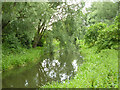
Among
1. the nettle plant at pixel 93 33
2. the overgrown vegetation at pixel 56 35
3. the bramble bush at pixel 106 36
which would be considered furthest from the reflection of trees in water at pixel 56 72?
the nettle plant at pixel 93 33

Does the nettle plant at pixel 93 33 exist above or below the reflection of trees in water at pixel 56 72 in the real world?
above

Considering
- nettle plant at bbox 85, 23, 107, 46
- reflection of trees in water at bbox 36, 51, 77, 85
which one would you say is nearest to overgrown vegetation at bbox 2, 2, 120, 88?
nettle plant at bbox 85, 23, 107, 46

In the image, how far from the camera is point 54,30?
50.2 feet

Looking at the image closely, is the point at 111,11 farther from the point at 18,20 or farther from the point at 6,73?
the point at 6,73

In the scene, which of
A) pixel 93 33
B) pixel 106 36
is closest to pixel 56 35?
pixel 106 36

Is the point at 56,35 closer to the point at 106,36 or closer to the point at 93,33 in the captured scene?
the point at 106,36

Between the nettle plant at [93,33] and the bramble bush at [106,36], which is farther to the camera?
the nettle plant at [93,33]

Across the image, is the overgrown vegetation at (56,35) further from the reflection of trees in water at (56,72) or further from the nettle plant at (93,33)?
the reflection of trees in water at (56,72)

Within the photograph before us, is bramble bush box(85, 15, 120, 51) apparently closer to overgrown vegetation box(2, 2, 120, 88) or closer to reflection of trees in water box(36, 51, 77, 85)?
overgrown vegetation box(2, 2, 120, 88)

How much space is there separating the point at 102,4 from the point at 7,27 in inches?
726

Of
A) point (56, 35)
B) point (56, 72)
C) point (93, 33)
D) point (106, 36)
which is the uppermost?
point (93, 33)

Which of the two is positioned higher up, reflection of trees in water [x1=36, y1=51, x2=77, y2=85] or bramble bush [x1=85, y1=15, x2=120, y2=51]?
bramble bush [x1=85, y1=15, x2=120, y2=51]

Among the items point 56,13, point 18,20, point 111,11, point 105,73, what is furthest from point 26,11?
point 111,11

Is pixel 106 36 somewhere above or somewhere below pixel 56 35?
below
